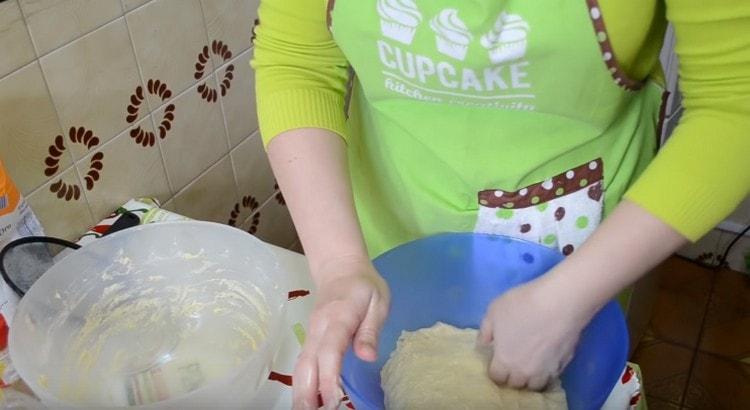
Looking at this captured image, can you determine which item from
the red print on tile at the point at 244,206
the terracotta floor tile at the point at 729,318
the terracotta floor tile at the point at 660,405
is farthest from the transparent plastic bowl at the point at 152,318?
the terracotta floor tile at the point at 729,318

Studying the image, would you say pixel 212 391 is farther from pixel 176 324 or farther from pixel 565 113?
pixel 565 113

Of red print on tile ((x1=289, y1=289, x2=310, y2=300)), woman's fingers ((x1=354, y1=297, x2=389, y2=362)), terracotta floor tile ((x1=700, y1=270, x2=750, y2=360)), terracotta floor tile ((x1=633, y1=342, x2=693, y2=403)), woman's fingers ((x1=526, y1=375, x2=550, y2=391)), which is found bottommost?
terracotta floor tile ((x1=633, y1=342, x2=693, y2=403))

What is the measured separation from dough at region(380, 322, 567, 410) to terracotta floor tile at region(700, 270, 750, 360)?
3.77ft

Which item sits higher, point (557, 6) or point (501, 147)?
point (557, 6)

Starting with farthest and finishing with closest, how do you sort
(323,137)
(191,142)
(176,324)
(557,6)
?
(191,142), (176,324), (323,137), (557,6)

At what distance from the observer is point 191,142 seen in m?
1.06

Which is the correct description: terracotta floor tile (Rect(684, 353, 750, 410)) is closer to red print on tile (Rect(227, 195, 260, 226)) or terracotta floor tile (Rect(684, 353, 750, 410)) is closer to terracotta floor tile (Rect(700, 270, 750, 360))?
terracotta floor tile (Rect(700, 270, 750, 360))

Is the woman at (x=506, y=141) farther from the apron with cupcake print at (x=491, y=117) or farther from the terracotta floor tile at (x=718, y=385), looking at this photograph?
the terracotta floor tile at (x=718, y=385)

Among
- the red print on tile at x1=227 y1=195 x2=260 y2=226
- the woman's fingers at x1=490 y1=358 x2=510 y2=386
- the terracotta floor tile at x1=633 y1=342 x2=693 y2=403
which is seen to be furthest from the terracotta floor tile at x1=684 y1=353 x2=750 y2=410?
the woman's fingers at x1=490 y1=358 x2=510 y2=386

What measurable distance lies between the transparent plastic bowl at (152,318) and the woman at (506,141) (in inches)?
5.6

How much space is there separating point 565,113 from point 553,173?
0.24 ft

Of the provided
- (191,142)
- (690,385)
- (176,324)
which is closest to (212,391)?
(176,324)

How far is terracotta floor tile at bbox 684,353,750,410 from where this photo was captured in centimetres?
150

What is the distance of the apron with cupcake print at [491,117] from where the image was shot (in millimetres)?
582
